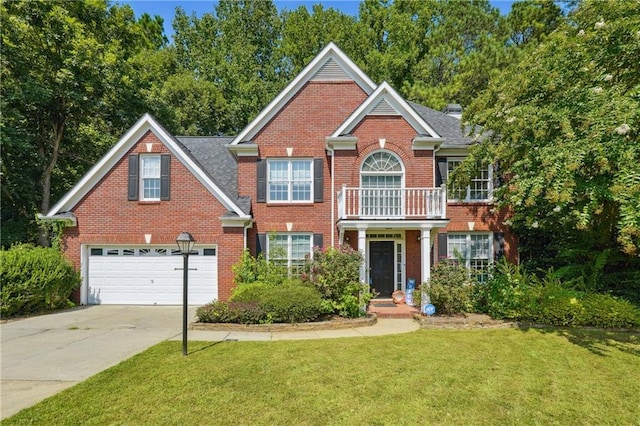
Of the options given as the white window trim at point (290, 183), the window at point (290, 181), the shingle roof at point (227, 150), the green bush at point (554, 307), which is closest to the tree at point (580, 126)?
the green bush at point (554, 307)

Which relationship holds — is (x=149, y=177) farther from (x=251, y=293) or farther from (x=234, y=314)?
(x=234, y=314)

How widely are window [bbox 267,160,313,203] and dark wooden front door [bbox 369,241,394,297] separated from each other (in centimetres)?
338

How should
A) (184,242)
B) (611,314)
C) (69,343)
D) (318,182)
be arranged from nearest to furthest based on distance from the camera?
(184,242) < (69,343) < (611,314) < (318,182)

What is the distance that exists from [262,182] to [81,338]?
25.6 ft

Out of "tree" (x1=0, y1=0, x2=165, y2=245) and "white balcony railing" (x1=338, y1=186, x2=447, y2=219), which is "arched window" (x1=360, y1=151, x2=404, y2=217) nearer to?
"white balcony railing" (x1=338, y1=186, x2=447, y2=219)

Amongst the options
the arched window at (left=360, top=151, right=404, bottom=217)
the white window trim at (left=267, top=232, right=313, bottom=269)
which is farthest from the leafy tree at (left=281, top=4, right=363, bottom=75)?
the white window trim at (left=267, top=232, right=313, bottom=269)

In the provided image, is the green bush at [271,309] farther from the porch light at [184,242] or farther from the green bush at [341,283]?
the porch light at [184,242]

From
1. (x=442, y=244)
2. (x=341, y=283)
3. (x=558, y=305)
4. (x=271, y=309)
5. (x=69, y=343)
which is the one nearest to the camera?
(x=69, y=343)

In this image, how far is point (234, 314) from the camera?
9.76 m

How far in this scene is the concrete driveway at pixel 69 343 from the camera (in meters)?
5.71

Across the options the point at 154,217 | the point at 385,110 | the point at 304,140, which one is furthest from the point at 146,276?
the point at 385,110

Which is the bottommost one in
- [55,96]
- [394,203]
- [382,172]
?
[394,203]

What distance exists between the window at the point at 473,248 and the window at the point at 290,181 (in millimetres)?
6009

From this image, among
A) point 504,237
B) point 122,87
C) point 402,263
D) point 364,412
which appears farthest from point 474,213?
point 122,87
